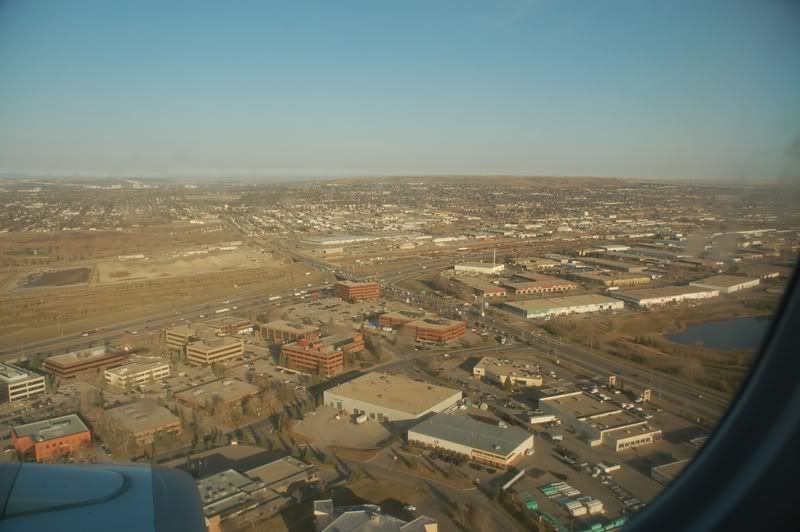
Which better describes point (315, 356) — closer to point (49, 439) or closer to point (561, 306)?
point (49, 439)

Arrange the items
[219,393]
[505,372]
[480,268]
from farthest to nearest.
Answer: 1. [480,268]
2. [505,372]
3. [219,393]

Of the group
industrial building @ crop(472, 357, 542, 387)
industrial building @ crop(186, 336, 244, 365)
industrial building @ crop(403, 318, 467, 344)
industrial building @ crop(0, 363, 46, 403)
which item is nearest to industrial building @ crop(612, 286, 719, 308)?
industrial building @ crop(472, 357, 542, 387)

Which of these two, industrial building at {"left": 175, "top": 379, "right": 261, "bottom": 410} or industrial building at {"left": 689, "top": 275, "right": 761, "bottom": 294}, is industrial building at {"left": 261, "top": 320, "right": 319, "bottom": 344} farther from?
industrial building at {"left": 689, "top": 275, "right": 761, "bottom": 294}

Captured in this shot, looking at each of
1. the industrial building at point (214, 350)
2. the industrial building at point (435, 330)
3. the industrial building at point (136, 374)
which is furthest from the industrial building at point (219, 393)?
the industrial building at point (435, 330)

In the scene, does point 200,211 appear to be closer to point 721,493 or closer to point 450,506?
point 450,506

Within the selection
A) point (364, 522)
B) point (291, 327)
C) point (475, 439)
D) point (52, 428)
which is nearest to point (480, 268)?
point (291, 327)
